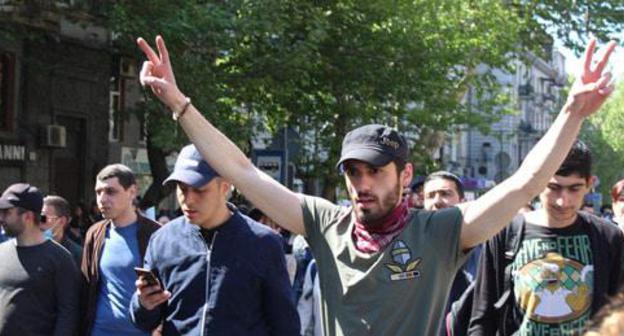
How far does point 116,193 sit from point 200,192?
1869 millimetres

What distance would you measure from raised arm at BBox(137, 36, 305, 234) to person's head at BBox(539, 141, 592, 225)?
1.20 meters

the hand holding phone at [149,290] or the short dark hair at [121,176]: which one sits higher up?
the short dark hair at [121,176]

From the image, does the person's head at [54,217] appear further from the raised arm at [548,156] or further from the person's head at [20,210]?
the raised arm at [548,156]

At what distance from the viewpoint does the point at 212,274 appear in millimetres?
5125

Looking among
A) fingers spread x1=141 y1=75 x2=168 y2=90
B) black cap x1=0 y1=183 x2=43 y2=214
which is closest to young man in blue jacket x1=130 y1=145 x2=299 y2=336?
fingers spread x1=141 y1=75 x2=168 y2=90

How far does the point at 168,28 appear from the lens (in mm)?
17000

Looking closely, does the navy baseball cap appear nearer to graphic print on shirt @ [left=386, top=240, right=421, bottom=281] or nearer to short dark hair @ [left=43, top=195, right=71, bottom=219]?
graphic print on shirt @ [left=386, top=240, right=421, bottom=281]

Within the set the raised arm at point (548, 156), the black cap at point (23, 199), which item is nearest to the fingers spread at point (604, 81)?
the raised arm at point (548, 156)

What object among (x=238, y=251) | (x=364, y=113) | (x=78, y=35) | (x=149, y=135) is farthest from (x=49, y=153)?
(x=238, y=251)

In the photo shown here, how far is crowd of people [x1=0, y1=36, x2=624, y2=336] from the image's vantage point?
4.07 metres

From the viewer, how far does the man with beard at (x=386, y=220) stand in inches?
157

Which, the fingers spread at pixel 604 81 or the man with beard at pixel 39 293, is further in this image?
the man with beard at pixel 39 293

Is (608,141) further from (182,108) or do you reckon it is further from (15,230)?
(182,108)

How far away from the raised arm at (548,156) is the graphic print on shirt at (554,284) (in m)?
0.95
